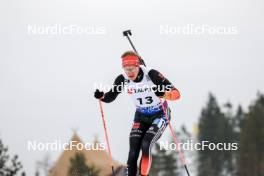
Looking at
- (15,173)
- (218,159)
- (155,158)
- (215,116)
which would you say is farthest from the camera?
(215,116)

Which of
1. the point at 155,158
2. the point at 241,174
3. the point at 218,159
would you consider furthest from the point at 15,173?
the point at 218,159

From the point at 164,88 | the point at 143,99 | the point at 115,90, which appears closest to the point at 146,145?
the point at 143,99

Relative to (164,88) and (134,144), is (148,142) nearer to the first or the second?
(134,144)

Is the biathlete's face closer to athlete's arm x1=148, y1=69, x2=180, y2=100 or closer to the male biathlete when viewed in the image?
the male biathlete

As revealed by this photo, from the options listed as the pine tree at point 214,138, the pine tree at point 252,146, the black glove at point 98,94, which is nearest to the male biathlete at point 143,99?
the black glove at point 98,94

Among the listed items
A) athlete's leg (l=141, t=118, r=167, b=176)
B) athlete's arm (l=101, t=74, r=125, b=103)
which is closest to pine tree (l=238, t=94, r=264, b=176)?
athlete's arm (l=101, t=74, r=125, b=103)

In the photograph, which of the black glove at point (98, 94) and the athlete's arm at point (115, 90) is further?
the black glove at point (98, 94)

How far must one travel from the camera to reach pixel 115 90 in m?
11.6

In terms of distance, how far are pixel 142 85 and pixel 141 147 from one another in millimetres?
1070

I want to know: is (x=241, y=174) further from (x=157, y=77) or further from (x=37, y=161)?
(x=157, y=77)

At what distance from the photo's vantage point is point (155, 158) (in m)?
55.5

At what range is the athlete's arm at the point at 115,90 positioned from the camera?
452 inches

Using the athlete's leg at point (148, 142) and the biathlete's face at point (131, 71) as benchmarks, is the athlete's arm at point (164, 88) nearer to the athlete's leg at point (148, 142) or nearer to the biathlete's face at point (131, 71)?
the biathlete's face at point (131, 71)

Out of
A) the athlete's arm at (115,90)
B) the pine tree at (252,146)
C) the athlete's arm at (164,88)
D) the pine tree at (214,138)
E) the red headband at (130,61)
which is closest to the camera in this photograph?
the athlete's arm at (164,88)
